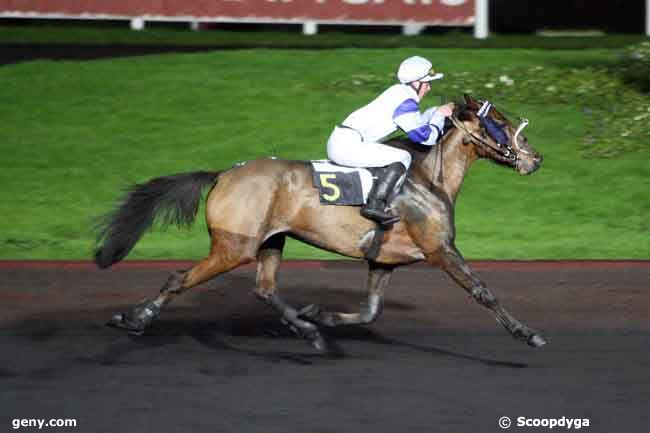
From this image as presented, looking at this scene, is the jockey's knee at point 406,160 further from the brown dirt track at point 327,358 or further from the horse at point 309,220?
the brown dirt track at point 327,358

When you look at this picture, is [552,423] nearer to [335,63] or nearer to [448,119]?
[448,119]

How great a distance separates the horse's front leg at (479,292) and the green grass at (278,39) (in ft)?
45.2

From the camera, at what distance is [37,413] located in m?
7.22

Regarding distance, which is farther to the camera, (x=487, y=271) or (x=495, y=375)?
(x=487, y=271)

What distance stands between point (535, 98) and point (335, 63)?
349 centimetres

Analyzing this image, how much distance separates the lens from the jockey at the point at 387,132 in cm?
871

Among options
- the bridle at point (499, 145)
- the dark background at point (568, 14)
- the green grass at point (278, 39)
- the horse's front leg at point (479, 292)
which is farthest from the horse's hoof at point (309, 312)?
the dark background at point (568, 14)

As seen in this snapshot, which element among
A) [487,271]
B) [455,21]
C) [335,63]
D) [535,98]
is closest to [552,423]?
[487,271]

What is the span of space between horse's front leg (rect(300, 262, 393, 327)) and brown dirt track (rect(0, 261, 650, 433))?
0.17 meters

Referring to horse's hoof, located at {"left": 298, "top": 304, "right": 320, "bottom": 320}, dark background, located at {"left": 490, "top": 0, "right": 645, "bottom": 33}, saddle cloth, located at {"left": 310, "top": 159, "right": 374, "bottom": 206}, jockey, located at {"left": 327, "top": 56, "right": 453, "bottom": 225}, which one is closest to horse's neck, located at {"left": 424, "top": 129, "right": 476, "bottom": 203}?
jockey, located at {"left": 327, "top": 56, "right": 453, "bottom": 225}

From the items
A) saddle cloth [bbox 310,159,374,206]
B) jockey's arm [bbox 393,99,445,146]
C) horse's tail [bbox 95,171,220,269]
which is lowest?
horse's tail [bbox 95,171,220,269]

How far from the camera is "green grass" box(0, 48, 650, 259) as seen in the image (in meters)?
13.7

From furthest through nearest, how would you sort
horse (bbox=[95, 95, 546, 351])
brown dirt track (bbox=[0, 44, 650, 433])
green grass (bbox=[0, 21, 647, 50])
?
green grass (bbox=[0, 21, 647, 50]) < horse (bbox=[95, 95, 546, 351]) < brown dirt track (bbox=[0, 44, 650, 433])

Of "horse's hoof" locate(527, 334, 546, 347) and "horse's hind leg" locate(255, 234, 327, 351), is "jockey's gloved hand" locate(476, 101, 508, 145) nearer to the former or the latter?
"horse's hoof" locate(527, 334, 546, 347)
